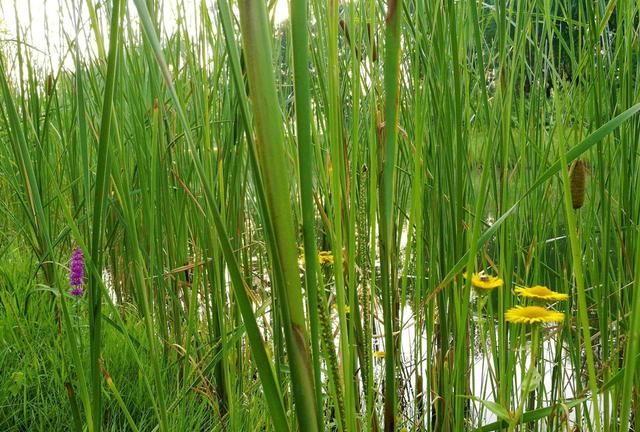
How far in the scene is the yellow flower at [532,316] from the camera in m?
0.75

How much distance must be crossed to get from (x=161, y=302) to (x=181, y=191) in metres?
0.24

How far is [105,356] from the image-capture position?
48.4 inches

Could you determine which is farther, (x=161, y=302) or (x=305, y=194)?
(x=161, y=302)

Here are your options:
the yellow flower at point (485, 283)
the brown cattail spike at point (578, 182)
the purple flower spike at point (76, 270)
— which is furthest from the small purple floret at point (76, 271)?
the brown cattail spike at point (578, 182)

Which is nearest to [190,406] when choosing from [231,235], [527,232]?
[231,235]

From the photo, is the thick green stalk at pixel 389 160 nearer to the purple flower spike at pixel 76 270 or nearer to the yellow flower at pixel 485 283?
the yellow flower at pixel 485 283

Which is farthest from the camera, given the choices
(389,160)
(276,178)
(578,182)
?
(578,182)

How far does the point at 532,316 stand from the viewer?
0.77 meters

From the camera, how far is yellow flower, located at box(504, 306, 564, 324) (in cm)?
75

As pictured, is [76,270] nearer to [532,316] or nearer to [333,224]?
[333,224]

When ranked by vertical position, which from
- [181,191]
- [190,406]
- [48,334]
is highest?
[181,191]

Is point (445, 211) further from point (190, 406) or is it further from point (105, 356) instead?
point (105, 356)

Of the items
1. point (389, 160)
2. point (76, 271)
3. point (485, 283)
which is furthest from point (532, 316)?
point (76, 271)

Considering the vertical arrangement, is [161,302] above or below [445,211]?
below
